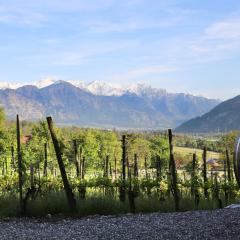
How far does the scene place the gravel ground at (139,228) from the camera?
973 cm

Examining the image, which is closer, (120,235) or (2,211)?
(120,235)

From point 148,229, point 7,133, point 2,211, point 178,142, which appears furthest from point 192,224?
point 178,142

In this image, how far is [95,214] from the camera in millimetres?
14555

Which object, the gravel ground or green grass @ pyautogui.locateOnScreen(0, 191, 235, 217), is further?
green grass @ pyautogui.locateOnScreen(0, 191, 235, 217)

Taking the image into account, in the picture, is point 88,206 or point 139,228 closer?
point 139,228

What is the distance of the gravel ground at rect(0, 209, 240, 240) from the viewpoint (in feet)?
31.9

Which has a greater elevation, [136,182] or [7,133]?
[7,133]

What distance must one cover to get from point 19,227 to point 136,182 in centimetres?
605

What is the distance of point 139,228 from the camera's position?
10750 mm

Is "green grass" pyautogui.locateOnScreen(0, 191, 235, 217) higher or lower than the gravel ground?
higher

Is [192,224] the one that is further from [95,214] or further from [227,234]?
[95,214]

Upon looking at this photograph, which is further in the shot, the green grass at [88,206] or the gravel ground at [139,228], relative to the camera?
the green grass at [88,206]

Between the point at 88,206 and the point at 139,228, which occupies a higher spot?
the point at 88,206

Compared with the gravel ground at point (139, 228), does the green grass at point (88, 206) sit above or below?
above
